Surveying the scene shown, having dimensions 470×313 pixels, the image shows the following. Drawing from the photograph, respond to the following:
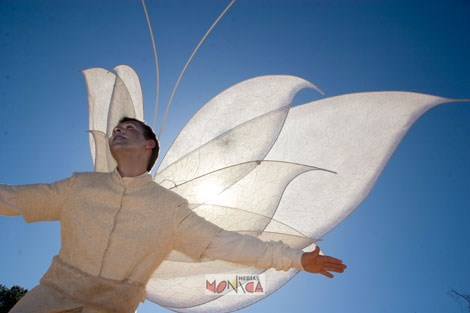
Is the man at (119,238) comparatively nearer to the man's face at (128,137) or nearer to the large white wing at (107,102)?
the man's face at (128,137)

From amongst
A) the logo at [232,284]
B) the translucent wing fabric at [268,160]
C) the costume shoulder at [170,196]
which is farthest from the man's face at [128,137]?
the logo at [232,284]

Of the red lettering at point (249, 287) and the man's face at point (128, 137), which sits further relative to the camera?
the red lettering at point (249, 287)

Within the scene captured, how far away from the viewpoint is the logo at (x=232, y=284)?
432cm

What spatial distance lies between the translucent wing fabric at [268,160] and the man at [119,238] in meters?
0.77

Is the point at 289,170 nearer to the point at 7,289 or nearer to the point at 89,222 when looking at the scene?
the point at 89,222

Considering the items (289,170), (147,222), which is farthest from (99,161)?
(289,170)

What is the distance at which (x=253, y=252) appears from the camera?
325 cm

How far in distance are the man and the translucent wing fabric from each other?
2.52ft

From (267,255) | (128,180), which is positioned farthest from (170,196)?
(267,255)

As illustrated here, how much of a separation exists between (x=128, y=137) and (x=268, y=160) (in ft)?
5.13

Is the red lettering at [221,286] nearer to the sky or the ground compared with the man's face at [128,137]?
nearer to the ground

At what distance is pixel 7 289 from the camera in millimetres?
17062

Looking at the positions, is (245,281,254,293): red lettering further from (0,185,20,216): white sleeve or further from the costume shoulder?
(0,185,20,216): white sleeve

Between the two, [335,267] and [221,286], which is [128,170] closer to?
[221,286]
